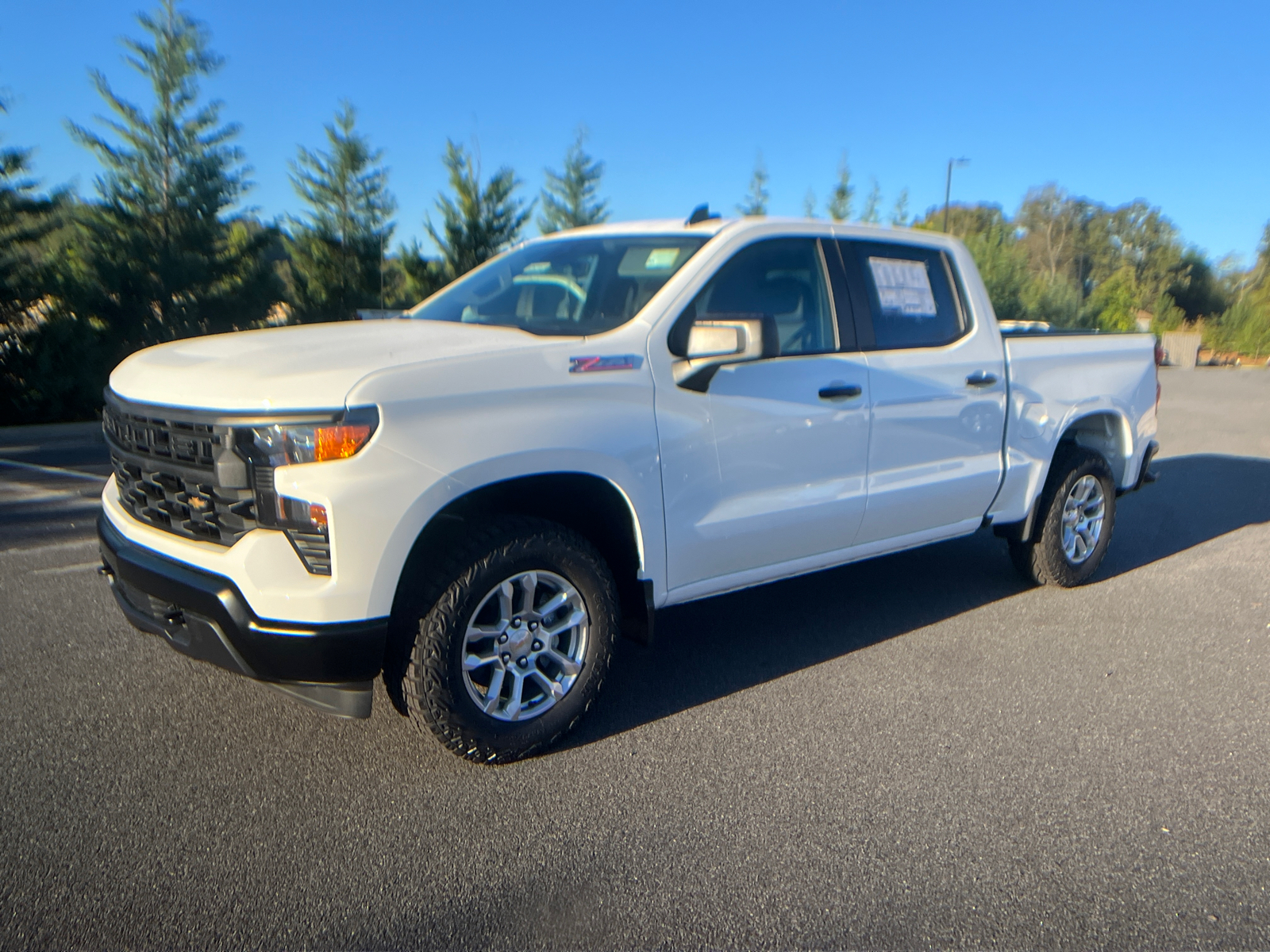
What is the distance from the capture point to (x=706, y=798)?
10.6ft

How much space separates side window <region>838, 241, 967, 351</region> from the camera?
4.59 m

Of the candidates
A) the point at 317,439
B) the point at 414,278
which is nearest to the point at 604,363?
the point at 317,439

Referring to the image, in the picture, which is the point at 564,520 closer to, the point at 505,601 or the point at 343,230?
the point at 505,601

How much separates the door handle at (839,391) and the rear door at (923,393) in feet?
0.40

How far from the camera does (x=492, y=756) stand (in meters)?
3.40

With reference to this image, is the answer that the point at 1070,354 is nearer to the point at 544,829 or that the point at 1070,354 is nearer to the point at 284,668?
the point at 544,829

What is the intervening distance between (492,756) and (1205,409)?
712 inches

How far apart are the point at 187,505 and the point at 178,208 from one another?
1917 centimetres

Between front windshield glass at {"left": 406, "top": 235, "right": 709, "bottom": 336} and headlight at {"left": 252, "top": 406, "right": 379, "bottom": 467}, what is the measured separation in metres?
1.07

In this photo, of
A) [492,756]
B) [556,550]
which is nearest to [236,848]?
[492,756]

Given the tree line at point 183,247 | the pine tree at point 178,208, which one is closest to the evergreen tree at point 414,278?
the tree line at point 183,247

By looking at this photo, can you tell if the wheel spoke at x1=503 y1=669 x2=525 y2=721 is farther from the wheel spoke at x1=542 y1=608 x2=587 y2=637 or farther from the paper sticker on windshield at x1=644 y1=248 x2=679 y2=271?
the paper sticker on windshield at x1=644 y1=248 x2=679 y2=271

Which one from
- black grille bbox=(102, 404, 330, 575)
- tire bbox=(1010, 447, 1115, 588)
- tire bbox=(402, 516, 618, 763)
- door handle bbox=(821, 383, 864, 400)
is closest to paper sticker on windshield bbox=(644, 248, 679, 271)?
door handle bbox=(821, 383, 864, 400)

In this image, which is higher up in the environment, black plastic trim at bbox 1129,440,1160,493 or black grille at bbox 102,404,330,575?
black grille at bbox 102,404,330,575
